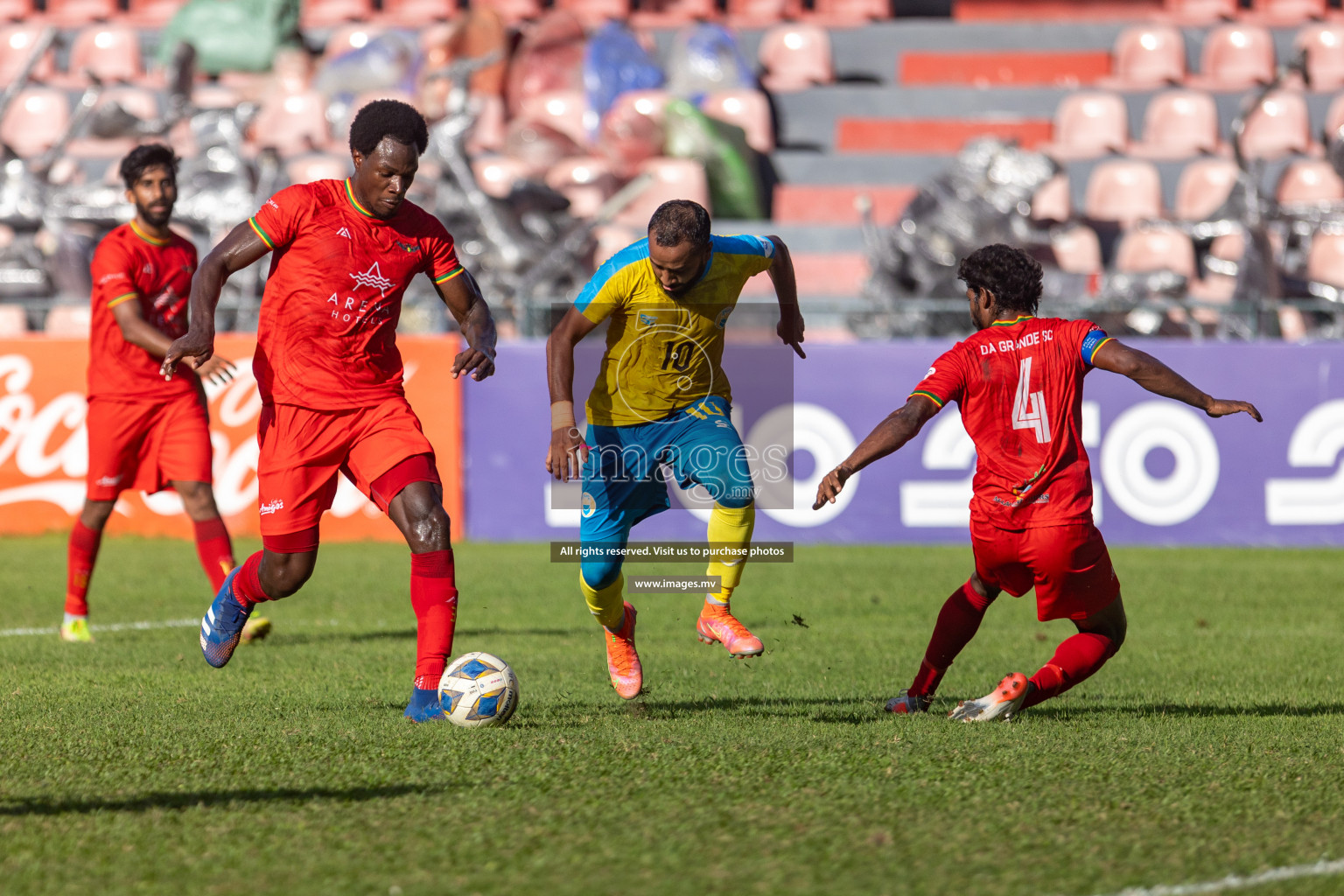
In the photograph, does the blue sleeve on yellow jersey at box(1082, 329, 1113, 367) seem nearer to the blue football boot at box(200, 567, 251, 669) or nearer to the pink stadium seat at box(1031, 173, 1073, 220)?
the blue football boot at box(200, 567, 251, 669)

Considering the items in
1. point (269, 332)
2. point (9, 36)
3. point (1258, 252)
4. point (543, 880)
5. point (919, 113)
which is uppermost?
point (9, 36)

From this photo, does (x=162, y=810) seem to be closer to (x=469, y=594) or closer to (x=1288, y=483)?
(x=469, y=594)

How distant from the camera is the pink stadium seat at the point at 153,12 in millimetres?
27900

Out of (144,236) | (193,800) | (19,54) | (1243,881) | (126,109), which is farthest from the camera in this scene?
(19,54)

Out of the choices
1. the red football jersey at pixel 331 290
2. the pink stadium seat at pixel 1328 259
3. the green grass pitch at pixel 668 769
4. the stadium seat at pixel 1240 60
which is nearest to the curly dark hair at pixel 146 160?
the green grass pitch at pixel 668 769

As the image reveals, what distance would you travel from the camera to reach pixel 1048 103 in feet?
78.5

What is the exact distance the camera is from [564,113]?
24469 mm

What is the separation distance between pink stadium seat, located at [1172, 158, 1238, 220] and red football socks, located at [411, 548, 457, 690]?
56.2ft

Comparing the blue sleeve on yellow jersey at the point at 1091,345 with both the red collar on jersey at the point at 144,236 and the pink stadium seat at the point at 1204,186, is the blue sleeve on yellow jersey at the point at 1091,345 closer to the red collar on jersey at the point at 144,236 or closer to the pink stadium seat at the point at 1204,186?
the red collar on jersey at the point at 144,236

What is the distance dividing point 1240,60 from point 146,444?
19.2 meters

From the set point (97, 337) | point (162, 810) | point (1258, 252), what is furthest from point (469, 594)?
point (1258, 252)

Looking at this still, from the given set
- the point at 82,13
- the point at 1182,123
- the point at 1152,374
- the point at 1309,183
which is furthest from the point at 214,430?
the point at 82,13

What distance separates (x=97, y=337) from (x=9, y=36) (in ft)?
67.5

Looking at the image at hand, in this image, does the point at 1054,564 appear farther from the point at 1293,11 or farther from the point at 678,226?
the point at 1293,11
